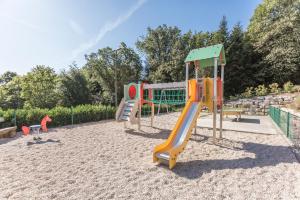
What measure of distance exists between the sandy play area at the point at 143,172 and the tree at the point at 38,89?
42.1ft

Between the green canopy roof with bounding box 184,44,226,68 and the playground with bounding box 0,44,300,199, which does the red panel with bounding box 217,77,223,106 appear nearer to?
the playground with bounding box 0,44,300,199

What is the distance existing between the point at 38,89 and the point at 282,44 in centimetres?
2239

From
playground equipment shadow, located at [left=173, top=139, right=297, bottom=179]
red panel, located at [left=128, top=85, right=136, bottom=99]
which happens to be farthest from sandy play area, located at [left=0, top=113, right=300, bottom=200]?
red panel, located at [left=128, top=85, right=136, bottom=99]

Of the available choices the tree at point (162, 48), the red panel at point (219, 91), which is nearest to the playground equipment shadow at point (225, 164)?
the red panel at point (219, 91)

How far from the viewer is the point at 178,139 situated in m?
4.35

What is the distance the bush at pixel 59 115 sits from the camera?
347 inches

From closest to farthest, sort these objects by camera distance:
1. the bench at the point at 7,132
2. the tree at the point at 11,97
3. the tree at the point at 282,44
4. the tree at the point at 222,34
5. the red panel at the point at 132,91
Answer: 1. the bench at the point at 7,132
2. the red panel at the point at 132,91
3. the tree at the point at 282,44
4. the tree at the point at 222,34
5. the tree at the point at 11,97

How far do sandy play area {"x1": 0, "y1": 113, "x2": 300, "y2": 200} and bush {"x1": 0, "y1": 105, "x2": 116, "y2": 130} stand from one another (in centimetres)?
359

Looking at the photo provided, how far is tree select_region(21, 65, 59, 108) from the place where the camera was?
17.2m

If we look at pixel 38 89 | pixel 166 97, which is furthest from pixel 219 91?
pixel 38 89

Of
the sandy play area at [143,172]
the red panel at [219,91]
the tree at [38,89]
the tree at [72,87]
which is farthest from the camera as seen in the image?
the tree at [72,87]

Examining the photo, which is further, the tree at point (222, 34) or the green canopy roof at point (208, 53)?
the tree at point (222, 34)

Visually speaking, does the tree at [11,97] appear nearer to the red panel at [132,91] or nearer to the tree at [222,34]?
the red panel at [132,91]

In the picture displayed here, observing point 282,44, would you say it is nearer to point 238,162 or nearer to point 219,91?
point 219,91
